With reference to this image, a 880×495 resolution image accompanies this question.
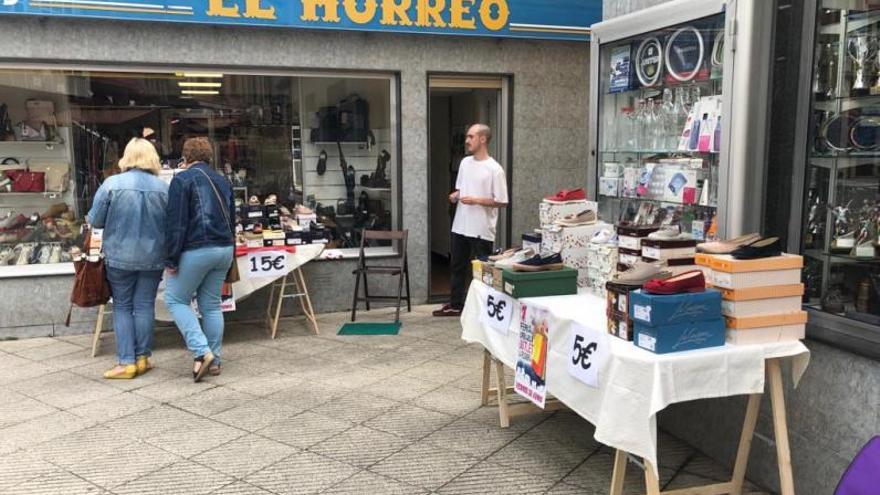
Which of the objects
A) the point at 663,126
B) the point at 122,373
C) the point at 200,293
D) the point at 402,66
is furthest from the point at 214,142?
the point at 663,126

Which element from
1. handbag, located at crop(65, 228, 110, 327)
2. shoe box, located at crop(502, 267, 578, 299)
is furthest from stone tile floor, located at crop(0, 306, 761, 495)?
shoe box, located at crop(502, 267, 578, 299)

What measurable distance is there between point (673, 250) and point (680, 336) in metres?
0.59

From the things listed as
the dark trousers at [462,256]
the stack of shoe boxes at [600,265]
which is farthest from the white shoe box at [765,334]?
the dark trousers at [462,256]

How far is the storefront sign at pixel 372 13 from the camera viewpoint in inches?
224

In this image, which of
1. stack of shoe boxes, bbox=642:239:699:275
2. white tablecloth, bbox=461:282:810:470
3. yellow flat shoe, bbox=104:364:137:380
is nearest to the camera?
white tablecloth, bbox=461:282:810:470

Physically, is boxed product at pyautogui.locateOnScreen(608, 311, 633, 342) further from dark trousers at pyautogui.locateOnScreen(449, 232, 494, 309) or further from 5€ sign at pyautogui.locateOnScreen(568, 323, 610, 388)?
dark trousers at pyautogui.locateOnScreen(449, 232, 494, 309)

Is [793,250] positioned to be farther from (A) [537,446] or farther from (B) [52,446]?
(B) [52,446]

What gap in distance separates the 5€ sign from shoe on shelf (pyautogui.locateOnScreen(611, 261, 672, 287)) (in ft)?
0.77

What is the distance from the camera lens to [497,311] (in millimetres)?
3771

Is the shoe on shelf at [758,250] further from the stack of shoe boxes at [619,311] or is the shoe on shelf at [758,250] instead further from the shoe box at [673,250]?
the stack of shoe boxes at [619,311]

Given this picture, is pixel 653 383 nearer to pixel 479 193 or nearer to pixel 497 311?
pixel 497 311

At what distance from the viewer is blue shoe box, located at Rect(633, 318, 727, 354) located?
259 centimetres

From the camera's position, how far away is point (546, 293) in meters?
3.51

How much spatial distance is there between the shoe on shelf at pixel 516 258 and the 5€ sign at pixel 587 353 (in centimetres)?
76
